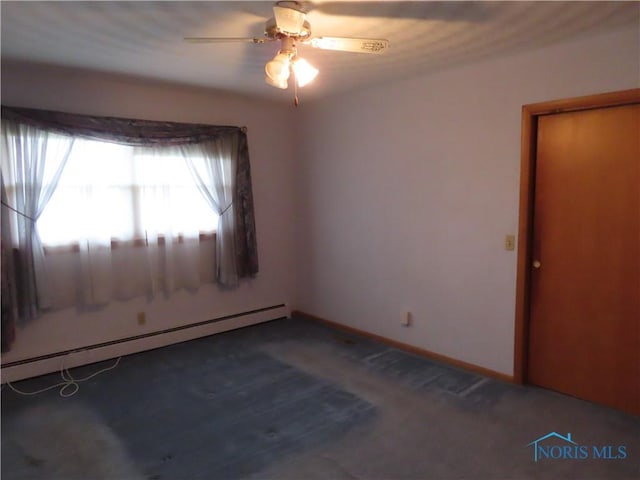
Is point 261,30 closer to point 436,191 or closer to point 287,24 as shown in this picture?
point 287,24

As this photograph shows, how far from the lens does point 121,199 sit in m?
3.71

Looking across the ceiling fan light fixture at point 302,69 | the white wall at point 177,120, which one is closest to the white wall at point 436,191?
the white wall at point 177,120

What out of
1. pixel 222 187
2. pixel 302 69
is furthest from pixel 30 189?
pixel 302 69

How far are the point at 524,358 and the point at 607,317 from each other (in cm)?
64

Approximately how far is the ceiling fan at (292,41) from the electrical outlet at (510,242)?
1.69 m

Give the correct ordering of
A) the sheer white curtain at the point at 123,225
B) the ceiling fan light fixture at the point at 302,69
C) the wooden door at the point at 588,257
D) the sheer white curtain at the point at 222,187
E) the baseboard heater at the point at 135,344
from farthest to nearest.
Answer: the sheer white curtain at the point at 222,187 → the sheer white curtain at the point at 123,225 → the baseboard heater at the point at 135,344 → the wooden door at the point at 588,257 → the ceiling fan light fixture at the point at 302,69

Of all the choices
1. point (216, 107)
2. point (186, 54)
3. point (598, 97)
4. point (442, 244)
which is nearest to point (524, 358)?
point (442, 244)

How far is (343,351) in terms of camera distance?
3.92 m

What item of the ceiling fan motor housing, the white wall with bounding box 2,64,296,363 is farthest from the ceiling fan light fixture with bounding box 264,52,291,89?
the white wall with bounding box 2,64,296,363

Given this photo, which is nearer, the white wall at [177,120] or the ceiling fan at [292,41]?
the ceiling fan at [292,41]

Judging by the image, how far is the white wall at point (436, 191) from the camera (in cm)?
300

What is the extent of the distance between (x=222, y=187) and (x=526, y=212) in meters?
2.72

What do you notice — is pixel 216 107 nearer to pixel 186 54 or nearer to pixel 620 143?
pixel 186 54

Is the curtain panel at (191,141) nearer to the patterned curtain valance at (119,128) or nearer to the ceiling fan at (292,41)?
the patterned curtain valance at (119,128)
